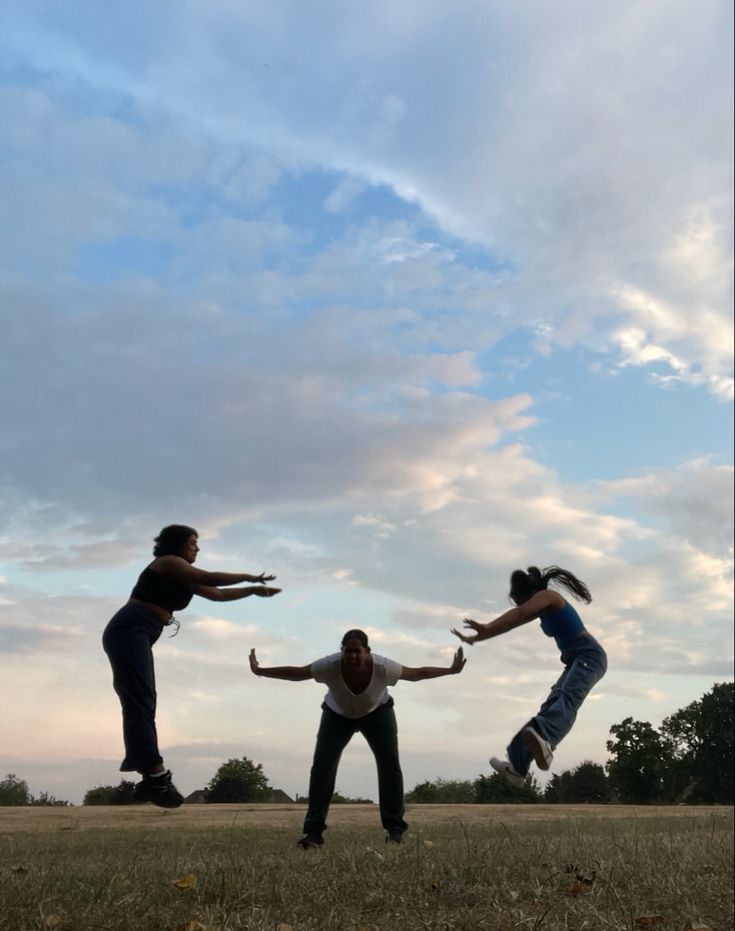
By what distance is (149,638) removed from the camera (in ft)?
24.8

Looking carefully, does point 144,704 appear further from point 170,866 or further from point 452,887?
point 452,887

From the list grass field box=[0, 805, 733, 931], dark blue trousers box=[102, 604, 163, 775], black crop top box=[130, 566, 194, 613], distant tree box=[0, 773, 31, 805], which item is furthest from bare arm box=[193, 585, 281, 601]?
distant tree box=[0, 773, 31, 805]

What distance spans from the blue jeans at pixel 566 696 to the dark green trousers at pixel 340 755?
1.88 meters

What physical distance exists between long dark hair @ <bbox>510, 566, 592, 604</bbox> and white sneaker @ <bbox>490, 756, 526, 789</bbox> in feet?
5.19

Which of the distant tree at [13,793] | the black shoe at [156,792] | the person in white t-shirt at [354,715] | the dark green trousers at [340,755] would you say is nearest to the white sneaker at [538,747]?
the person in white t-shirt at [354,715]

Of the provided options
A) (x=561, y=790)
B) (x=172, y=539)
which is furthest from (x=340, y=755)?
(x=561, y=790)

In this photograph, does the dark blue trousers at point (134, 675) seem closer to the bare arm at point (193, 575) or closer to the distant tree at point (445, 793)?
the bare arm at point (193, 575)

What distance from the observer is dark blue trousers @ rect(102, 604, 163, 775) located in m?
7.42

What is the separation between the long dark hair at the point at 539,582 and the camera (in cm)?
958

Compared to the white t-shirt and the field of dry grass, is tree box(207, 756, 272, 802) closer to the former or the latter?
the field of dry grass

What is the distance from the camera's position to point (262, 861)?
7844mm

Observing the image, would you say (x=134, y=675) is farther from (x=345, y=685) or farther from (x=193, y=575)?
(x=345, y=685)

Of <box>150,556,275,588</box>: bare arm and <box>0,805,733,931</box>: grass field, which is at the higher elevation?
<box>150,556,275,588</box>: bare arm

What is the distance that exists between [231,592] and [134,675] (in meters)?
1.10
